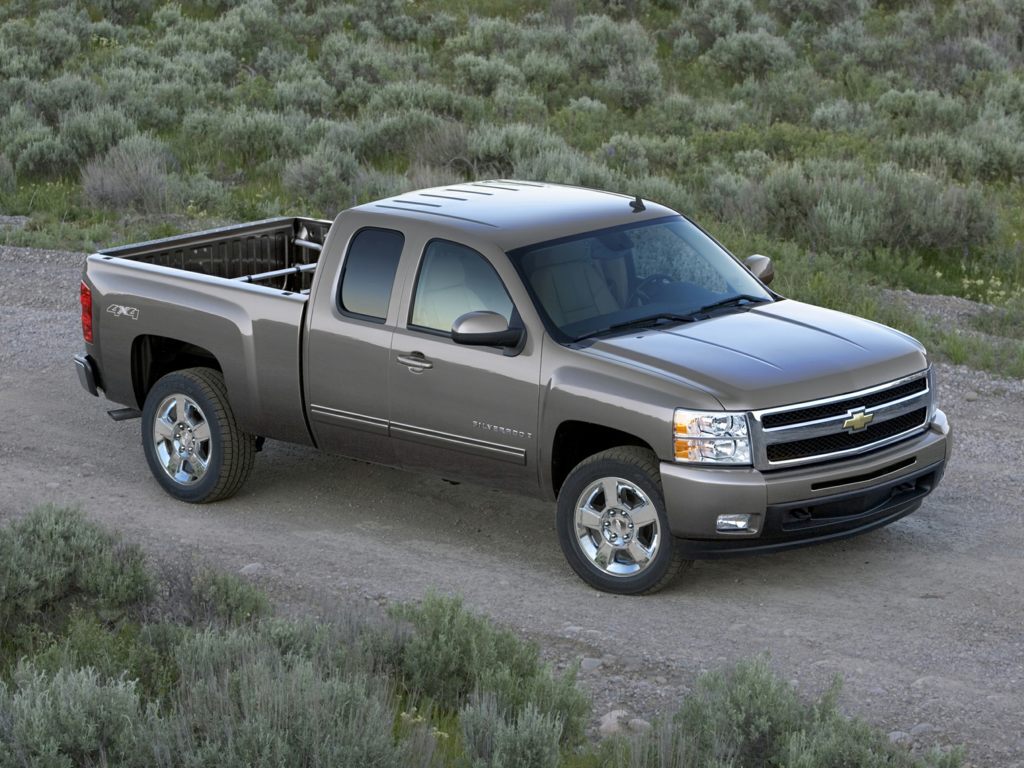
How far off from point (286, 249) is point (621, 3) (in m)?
21.8

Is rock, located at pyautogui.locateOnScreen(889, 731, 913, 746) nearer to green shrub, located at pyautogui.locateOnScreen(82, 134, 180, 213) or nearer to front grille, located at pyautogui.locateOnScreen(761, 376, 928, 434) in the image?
front grille, located at pyautogui.locateOnScreen(761, 376, 928, 434)

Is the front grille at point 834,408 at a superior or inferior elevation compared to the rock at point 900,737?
superior

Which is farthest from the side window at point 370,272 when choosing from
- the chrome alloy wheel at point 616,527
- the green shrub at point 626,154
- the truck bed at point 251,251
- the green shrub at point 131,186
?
the green shrub at point 626,154

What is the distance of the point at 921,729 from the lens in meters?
6.16

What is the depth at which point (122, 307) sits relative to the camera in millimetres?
9547

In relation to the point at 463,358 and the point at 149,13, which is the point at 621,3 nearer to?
the point at 149,13

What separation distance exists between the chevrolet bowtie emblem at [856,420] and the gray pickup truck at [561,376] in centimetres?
1

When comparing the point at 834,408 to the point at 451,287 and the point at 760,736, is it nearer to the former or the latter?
the point at 451,287

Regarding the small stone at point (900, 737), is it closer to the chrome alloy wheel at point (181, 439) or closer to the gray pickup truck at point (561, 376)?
the gray pickup truck at point (561, 376)

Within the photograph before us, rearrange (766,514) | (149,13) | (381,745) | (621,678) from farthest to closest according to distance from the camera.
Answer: (149,13) → (766,514) → (621,678) → (381,745)

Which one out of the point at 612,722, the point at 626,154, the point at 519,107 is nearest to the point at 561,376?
the point at 612,722

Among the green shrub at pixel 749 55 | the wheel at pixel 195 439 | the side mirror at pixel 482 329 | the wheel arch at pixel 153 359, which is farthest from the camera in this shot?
the green shrub at pixel 749 55

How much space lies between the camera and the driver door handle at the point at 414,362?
325 inches

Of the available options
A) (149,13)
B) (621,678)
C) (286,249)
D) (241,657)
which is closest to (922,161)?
(286,249)
